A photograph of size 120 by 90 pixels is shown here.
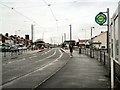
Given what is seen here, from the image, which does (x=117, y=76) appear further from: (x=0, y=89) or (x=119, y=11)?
(x=0, y=89)

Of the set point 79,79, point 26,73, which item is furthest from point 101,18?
point 26,73

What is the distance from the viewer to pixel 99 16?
1390 cm

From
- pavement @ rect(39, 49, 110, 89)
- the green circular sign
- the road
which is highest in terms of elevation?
the green circular sign

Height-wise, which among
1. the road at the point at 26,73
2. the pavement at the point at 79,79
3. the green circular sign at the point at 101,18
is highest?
the green circular sign at the point at 101,18

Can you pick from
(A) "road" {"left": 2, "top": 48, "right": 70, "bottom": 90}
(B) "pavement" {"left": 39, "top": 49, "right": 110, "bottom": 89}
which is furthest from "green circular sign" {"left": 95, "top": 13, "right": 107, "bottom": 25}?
(A) "road" {"left": 2, "top": 48, "right": 70, "bottom": 90}

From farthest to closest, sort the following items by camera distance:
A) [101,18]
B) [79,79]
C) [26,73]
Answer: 1. [26,73]
2. [101,18]
3. [79,79]

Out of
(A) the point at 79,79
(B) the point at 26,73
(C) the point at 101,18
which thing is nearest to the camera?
(A) the point at 79,79

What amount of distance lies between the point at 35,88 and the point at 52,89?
2.43 feet

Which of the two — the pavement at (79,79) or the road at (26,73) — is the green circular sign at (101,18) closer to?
the pavement at (79,79)

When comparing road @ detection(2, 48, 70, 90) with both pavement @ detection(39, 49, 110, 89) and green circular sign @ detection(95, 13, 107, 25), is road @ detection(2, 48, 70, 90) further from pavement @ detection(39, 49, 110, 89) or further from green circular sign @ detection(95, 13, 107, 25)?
green circular sign @ detection(95, 13, 107, 25)

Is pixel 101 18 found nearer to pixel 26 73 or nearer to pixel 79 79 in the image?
pixel 79 79

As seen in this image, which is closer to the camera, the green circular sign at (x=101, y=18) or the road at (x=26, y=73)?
the road at (x=26, y=73)

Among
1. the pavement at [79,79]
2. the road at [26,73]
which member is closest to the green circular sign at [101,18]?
the pavement at [79,79]

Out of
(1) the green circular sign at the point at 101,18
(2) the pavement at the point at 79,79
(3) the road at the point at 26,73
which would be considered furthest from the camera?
(1) the green circular sign at the point at 101,18
